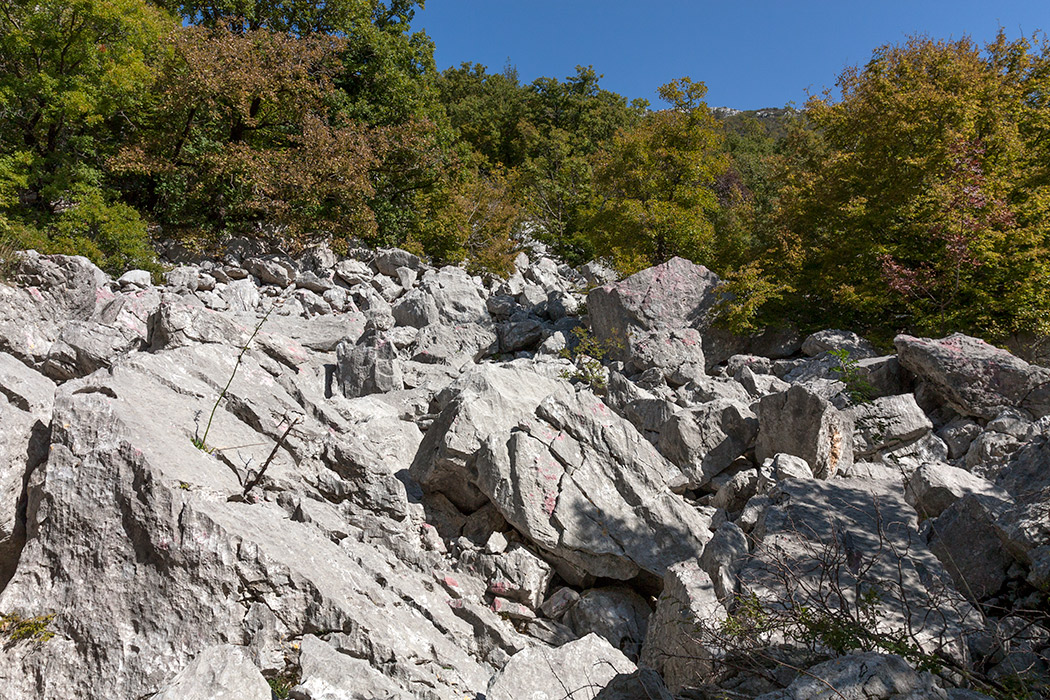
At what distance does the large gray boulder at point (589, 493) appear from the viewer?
6.26 m

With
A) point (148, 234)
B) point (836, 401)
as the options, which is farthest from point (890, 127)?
point (148, 234)

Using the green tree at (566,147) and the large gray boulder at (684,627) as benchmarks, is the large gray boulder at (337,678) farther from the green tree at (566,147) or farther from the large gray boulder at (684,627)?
the green tree at (566,147)

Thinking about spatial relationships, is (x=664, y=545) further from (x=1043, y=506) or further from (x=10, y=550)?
(x=10, y=550)

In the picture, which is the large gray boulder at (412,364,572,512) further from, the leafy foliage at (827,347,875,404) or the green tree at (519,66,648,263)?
the green tree at (519,66,648,263)

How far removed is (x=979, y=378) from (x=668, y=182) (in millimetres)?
9637

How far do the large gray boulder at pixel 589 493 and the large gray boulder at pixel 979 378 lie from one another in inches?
165

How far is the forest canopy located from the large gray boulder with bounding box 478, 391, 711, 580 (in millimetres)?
6417

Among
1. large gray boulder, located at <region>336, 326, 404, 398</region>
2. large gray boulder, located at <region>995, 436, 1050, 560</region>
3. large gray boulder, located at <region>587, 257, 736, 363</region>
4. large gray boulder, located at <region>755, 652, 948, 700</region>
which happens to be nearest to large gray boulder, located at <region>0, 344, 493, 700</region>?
large gray boulder, located at <region>755, 652, 948, 700</region>

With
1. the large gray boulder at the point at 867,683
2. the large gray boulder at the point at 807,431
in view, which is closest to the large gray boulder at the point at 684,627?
the large gray boulder at the point at 867,683

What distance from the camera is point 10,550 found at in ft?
13.9

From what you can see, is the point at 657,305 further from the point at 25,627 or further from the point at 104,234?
the point at 104,234

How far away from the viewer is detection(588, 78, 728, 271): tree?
50.8 feet

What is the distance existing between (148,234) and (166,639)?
15.2 meters

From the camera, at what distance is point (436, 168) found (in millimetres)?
20125
